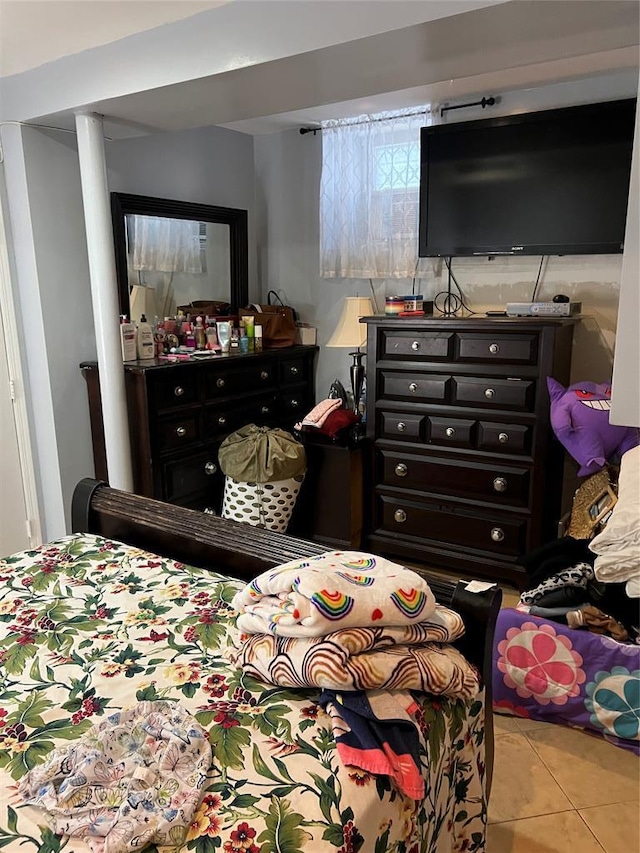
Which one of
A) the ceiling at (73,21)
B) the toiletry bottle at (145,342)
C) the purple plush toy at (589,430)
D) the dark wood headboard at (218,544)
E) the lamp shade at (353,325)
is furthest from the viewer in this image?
the lamp shade at (353,325)

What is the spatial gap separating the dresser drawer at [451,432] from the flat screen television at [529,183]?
2.89 feet

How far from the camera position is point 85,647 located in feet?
4.58

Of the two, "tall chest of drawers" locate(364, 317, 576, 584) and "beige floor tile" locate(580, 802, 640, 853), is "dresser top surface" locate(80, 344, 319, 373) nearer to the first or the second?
"tall chest of drawers" locate(364, 317, 576, 584)

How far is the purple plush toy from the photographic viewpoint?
8.30ft

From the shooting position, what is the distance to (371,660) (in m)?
1.16

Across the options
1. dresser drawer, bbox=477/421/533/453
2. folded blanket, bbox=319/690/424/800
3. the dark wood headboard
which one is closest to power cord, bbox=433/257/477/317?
dresser drawer, bbox=477/421/533/453

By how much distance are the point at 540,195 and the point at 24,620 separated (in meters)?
2.78

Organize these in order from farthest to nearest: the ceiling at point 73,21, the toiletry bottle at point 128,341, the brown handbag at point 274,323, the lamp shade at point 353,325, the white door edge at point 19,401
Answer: the brown handbag at point 274,323
the lamp shade at point 353,325
the toiletry bottle at point 128,341
the white door edge at point 19,401
the ceiling at point 73,21

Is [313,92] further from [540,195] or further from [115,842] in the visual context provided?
[115,842]

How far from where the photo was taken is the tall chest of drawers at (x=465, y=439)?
2812 mm

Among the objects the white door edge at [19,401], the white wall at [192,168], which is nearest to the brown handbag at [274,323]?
the white wall at [192,168]

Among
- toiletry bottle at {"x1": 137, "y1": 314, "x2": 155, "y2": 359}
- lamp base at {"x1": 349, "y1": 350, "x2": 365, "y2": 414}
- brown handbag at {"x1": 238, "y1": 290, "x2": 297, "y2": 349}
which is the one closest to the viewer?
toiletry bottle at {"x1": 137, "y1": 314, "x2": 155, "y2": 359}

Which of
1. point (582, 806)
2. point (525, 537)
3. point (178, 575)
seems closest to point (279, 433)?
point (525, 537)

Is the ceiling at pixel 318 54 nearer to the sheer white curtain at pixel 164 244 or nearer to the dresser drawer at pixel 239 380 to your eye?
the sheer white curtain at pixel 164 244
